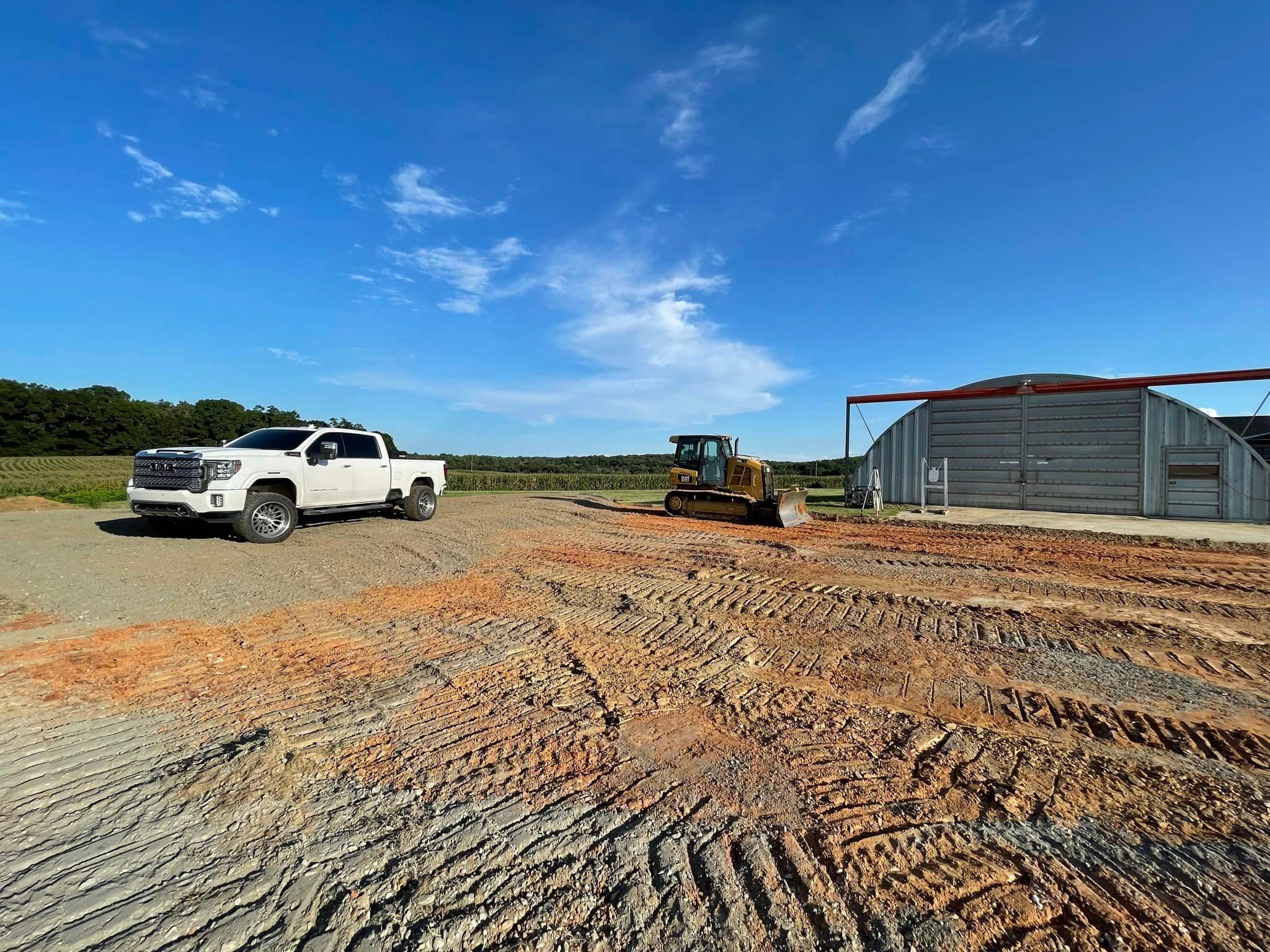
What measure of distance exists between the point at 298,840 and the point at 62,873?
0.87m

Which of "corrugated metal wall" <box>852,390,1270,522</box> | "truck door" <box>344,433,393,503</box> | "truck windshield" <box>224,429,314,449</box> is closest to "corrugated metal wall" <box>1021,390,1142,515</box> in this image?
"corrugated metal wall" <box>852,390,1270,522</box>

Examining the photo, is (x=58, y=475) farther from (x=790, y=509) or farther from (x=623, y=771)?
(x=623, y=771)

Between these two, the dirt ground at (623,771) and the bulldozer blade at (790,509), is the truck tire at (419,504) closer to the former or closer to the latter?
the dirt ground at (623,771)

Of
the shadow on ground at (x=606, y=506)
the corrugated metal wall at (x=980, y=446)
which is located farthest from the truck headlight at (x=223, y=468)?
the corrugated metal wall at (x=980, y=446)

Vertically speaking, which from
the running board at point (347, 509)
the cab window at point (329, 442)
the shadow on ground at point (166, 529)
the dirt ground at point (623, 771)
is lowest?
the dirt ground at point (623, 771)

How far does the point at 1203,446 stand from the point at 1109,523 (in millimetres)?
4509

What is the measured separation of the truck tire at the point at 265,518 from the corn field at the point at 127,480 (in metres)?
17.4

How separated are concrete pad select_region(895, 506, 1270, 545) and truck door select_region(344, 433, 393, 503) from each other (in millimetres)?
15213

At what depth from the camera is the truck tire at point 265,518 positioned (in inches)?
392

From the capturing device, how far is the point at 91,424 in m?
61.8

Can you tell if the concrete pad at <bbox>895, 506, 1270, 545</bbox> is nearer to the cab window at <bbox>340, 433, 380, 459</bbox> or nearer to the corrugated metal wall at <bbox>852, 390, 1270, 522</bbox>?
the corrugated metal wall at <bbox>852, 390, 1270, 522</bbox>

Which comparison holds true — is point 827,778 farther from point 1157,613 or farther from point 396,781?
point 1157,613

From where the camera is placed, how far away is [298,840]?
255 centimetres

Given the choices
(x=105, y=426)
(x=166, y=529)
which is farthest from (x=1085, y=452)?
(x=105, y=426)
